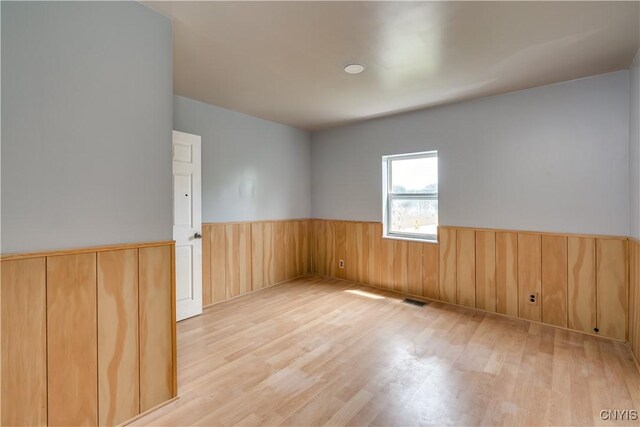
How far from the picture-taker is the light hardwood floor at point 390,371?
1853 millimetres

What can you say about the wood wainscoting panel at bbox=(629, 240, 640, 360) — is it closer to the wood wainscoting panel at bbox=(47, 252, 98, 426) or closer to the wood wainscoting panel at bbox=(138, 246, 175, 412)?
the wood wainscoting panel at bbox=(138, 246, 175, 412)

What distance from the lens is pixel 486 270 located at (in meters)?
3.56

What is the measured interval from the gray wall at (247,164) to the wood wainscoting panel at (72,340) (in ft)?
7.26

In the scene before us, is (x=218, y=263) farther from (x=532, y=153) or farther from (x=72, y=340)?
(x=532, y=153)

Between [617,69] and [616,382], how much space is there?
271 centimetres

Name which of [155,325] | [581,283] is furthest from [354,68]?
[581,283]

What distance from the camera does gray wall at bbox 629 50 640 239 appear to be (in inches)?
95.1

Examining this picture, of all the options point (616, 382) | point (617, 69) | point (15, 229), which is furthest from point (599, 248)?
point (15, 229)

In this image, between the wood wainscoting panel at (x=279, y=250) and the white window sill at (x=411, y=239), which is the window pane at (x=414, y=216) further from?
the wood wainscoting panel at (x=279, y=250)

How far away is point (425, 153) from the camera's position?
4090 mm

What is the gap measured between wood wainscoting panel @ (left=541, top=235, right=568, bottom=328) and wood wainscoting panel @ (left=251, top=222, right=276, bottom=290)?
11.6ft

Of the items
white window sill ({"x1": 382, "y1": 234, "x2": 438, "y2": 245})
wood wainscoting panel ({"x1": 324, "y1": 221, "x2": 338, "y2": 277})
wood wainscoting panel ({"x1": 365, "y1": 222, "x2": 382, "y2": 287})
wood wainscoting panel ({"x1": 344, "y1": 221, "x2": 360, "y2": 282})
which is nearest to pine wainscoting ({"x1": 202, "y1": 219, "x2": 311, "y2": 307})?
wood wainscoting panel ({"x1": 324, "y1": 221, "x2": 338, "y2": 277})

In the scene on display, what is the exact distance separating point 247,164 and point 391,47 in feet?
8.70

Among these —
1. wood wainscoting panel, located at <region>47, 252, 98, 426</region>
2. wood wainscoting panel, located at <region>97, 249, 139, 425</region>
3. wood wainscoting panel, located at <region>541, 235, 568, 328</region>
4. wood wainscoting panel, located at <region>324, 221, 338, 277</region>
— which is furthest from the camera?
wood wainscoting panel, located at <region>324, 221, 338, 277</region>
